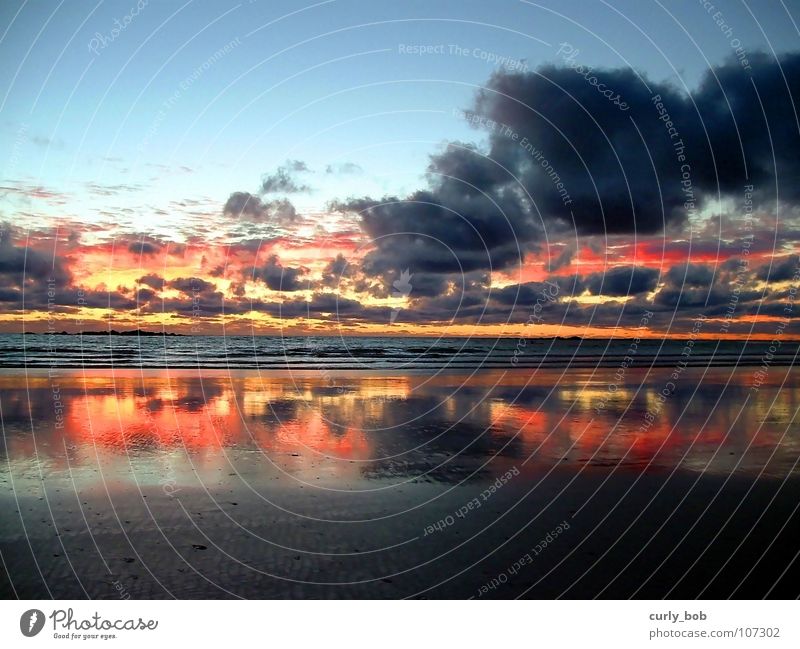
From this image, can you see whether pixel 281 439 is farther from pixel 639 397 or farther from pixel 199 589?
pixel 639 397

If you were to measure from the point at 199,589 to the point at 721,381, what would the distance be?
98.8 ft

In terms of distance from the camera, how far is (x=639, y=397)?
24188mm

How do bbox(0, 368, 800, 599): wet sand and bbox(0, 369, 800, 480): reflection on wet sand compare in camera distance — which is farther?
bbox(0, 369, 800, 480): reflection on wet sand

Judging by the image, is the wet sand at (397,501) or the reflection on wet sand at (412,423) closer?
the wet sand at (397,501)

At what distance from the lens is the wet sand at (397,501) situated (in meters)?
7.95

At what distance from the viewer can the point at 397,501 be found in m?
10.8

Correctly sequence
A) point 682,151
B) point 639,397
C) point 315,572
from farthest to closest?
point 639,397 < point 682,151 < point 315,572

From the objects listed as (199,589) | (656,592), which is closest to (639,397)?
(656,592)

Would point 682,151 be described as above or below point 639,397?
above

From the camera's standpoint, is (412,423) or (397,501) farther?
(412,423)

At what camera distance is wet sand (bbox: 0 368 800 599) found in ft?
26.1

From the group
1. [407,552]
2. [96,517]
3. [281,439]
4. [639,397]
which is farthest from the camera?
[639,397]
